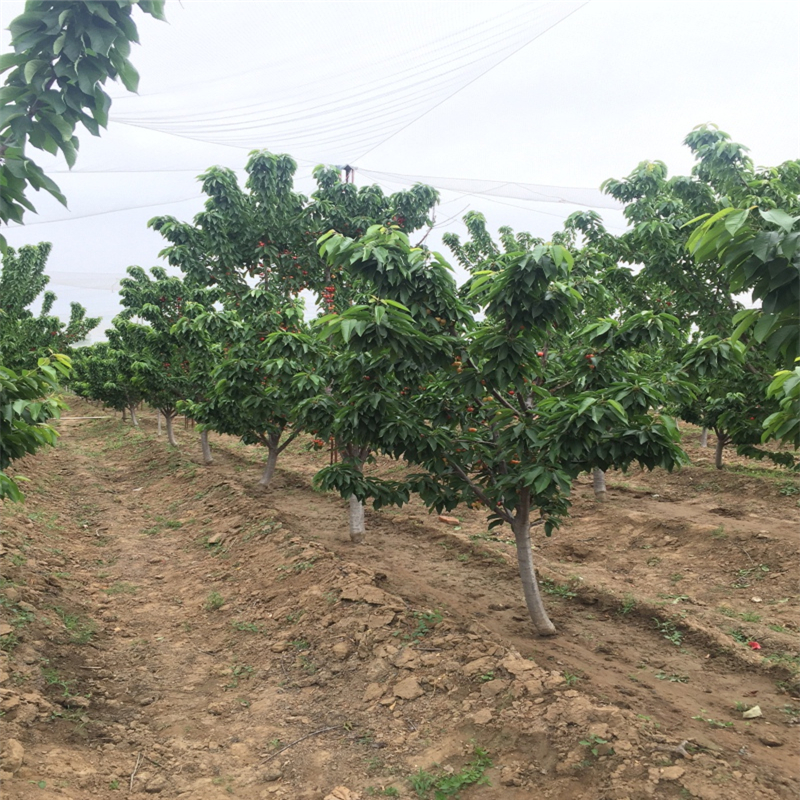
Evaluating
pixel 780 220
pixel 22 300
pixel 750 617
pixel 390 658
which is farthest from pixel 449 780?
pixel 22 300

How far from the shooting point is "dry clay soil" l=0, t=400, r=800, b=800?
3.12 m

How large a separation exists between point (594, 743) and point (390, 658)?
5.40ft

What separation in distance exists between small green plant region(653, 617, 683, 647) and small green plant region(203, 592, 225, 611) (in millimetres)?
4128

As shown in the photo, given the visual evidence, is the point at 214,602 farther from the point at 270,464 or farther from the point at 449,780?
the point at 270,464

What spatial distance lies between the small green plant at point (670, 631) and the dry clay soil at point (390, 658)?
2cm

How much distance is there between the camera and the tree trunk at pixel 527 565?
15.2 feet

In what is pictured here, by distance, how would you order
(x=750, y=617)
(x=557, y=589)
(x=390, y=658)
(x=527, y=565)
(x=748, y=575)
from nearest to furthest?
(x=390, y=658) → (x=527, y=565) → (x=750, y=617) → (x=557, y=589) → (x=748, y=575)

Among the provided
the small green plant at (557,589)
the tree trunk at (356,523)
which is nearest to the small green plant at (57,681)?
the tree trunk at (356,523)

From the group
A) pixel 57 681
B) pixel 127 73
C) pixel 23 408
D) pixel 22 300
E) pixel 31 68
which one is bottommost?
pixel 57 681

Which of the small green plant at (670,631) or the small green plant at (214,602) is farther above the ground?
the small green plant at (670,631)

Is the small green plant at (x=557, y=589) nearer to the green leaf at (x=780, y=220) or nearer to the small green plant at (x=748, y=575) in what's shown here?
the small green plant at (x=748, y=575)

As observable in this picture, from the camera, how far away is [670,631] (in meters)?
5.23

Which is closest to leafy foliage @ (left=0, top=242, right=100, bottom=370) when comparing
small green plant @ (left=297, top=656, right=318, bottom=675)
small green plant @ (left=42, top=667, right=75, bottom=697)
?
small green plant @ (left=42, top=667, right=75, bottom=697)

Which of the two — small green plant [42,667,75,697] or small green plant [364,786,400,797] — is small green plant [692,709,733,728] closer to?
small green plant [364,786,400,797]
